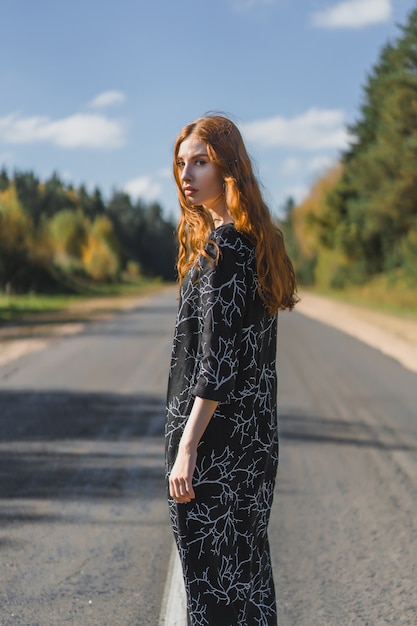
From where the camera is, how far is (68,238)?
74125mm

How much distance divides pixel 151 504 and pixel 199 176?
3.40m

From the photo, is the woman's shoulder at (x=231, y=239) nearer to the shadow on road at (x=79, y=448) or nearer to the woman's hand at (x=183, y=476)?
the woman's hand at (x=183, y=476)

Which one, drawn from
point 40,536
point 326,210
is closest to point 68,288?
point 326,210

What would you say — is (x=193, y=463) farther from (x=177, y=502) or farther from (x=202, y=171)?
(x=202, y=171)

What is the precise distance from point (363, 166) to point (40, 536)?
43.7 metres

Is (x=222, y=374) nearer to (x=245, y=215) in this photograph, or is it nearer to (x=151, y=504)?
(x=245, y=215)

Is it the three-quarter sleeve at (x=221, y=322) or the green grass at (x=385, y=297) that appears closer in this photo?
the three-quarter sleeve at (x=221, y=322)

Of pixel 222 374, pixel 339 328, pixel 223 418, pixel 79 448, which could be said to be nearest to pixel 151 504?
pixel 79 448

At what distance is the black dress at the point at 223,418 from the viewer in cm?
244

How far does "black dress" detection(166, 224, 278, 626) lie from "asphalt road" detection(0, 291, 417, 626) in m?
1.24

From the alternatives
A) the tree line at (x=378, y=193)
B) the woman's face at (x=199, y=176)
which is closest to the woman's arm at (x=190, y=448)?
the woman's face at (x=199, y=176)

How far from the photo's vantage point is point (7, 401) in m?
9.90

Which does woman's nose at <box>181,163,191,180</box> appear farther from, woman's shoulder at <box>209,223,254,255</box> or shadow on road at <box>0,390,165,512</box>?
shadow on road at <box>0,390,165,512</box>

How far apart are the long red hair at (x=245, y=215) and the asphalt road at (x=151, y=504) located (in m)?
1.74
